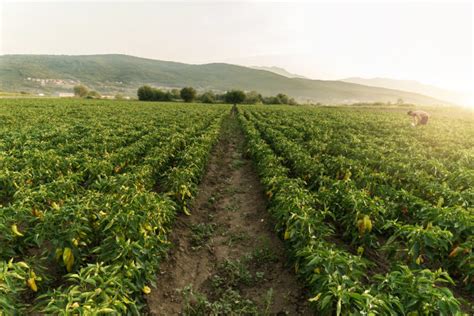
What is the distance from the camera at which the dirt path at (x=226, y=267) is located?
4273mm

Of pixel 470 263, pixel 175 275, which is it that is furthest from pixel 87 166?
pixel 470 263

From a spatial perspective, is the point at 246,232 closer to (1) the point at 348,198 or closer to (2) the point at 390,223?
(1) the point at 348,198

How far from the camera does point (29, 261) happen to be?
3.74 meters

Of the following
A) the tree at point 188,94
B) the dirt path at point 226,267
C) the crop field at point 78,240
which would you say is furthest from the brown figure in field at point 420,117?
the tree at point 188,94

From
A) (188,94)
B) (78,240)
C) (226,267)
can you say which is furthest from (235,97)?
(78,240)

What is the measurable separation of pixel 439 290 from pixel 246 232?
4.27 metres

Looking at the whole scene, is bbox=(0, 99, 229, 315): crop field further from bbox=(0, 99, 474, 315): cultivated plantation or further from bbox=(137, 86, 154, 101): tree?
bbox=(137, 86, 154, 101): tree

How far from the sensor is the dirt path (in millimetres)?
4273

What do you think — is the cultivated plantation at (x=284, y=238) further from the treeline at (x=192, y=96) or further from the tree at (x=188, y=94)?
the tree at (x=188, y=94)

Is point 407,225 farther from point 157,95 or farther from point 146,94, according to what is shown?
point 146,94

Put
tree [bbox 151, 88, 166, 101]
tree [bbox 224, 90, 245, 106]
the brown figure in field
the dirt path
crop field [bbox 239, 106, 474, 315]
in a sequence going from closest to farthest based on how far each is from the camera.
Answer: crop field [bbox 239, 106, 474, 315], the dirt path, the brown figure in field, tree [bbox 224, 90, 245, 106], tree [bbox 151, 88, 166, 101]

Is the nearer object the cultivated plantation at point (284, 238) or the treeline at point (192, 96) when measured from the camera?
the cultivated plantation at point (284, 238)

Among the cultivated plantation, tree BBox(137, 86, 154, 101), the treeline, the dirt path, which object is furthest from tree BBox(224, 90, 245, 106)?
the dirt path

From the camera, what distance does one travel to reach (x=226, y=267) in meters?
5.21
